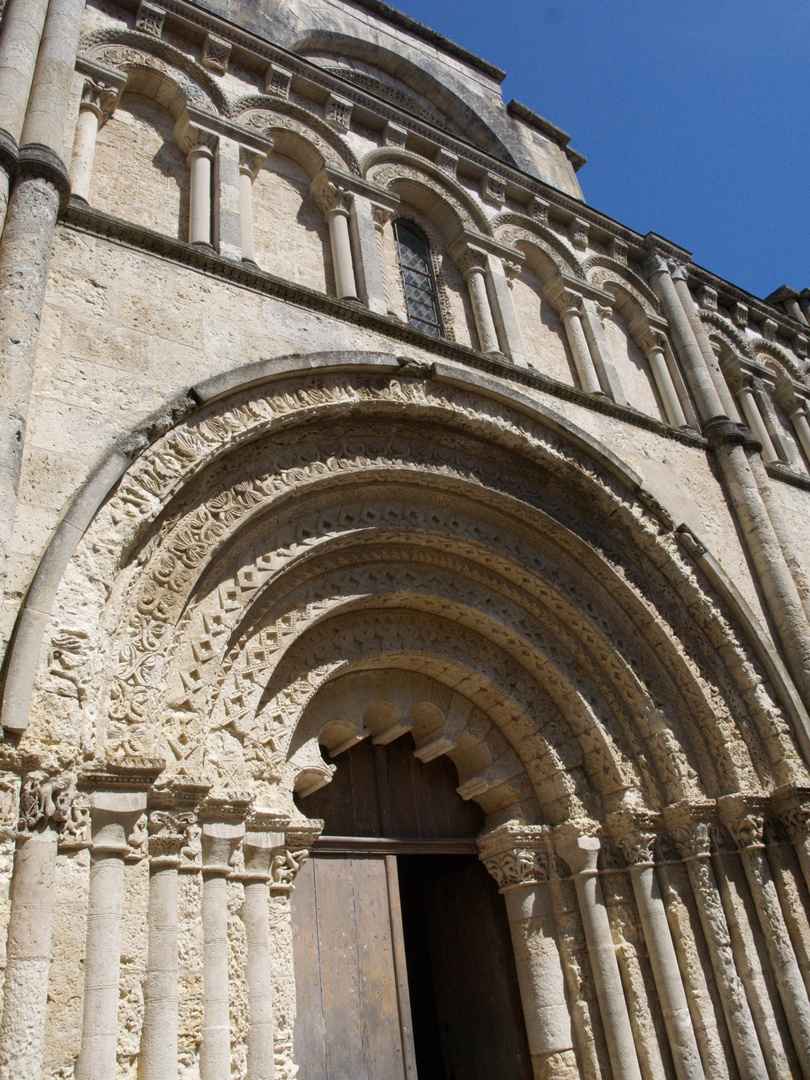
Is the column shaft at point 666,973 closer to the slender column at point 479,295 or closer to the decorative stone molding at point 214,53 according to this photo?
the slender column at point 479,295

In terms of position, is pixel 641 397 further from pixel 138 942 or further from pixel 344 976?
pixel 138 942

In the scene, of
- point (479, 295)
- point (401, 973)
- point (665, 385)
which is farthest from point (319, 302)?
point (401, 973)

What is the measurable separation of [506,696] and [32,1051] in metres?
3.62

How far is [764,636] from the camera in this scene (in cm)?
612

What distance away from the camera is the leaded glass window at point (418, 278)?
661 cm

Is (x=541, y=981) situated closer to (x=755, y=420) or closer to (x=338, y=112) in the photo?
(x=755, y=420)

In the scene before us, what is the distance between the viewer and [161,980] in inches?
129

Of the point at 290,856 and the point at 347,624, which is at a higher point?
the point at 347,624

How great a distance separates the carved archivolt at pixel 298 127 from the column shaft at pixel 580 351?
2.32 metres

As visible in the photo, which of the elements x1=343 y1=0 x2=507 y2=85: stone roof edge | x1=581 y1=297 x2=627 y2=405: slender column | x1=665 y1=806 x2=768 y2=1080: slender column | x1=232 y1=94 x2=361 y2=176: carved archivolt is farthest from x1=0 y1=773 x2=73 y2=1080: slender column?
x1=343 y1=0 x2=507 y2=85: stone roof edge

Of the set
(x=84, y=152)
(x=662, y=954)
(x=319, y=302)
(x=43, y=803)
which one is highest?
(x=84, y=152)

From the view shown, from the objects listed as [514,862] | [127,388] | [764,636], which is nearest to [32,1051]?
[127,388]

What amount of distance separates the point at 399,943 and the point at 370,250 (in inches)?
192

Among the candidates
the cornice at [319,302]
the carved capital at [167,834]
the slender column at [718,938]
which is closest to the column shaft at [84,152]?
the cornice at [319,302]
